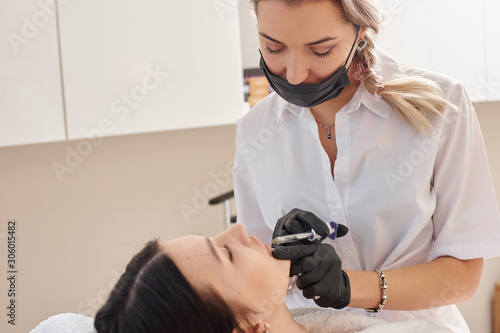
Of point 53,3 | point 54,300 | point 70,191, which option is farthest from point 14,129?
point 54,300

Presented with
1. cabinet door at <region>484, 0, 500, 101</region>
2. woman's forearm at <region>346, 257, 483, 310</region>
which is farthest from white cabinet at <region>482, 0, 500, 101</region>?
woman's forearm at <region>346, 257, 483, 310</region>

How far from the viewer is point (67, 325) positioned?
3.81 ft

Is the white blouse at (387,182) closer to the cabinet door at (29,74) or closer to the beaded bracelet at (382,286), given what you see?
the beaded bracelet at (382,286)

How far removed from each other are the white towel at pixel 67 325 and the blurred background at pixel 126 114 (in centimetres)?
79

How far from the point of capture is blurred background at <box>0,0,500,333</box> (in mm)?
1792

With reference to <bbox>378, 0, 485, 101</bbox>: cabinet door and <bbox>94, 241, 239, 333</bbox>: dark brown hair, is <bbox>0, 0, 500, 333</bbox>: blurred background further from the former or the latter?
<bbox>94, 241, 239, 333</bbox>: dark brown hair

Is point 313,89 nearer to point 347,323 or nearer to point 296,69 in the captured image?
point 296,69

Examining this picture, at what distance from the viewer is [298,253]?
1096mm

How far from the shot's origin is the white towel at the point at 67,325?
1.15 m

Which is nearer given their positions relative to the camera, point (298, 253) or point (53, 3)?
point (298, 253)

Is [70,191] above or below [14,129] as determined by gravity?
below

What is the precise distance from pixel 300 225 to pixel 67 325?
0.55 metres

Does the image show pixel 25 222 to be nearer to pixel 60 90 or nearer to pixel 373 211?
pixel 60 90

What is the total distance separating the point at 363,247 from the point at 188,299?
1.56 ft
